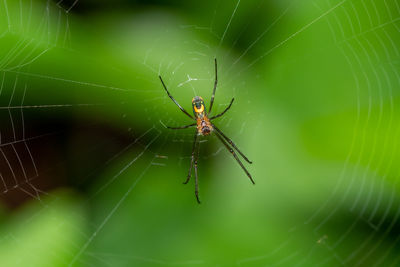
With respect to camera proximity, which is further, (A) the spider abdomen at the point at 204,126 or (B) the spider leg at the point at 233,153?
(A) the spider abdomen at the point at 204,126

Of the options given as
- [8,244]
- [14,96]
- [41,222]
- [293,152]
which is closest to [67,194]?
[41,222]

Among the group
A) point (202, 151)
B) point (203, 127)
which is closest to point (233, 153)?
point (202, 151)

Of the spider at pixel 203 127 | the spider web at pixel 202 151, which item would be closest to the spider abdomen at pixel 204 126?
the spider at pixel 203 127

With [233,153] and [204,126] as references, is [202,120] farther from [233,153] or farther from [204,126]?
[233,153]

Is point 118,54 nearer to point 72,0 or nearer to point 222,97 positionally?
point 72,0

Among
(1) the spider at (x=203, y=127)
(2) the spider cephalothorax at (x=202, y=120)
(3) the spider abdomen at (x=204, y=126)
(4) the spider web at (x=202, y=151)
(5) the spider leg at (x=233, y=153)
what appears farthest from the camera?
(3) the spider abdomen at (x=204, y=126)

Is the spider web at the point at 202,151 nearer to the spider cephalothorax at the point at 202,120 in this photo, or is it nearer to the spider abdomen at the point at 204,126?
the spider cephalothorax at the point at 202,120

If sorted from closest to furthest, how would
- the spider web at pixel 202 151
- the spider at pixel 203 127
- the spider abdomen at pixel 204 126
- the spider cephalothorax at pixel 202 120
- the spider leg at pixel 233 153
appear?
1. the spider web at pixel 202 151
2. the spider leg at pixel 233 153
3. the spider at pixel 203 127
4. the spider cephalothorax at pixel 202 120
5. the spider abdomen at pixel 204 126
